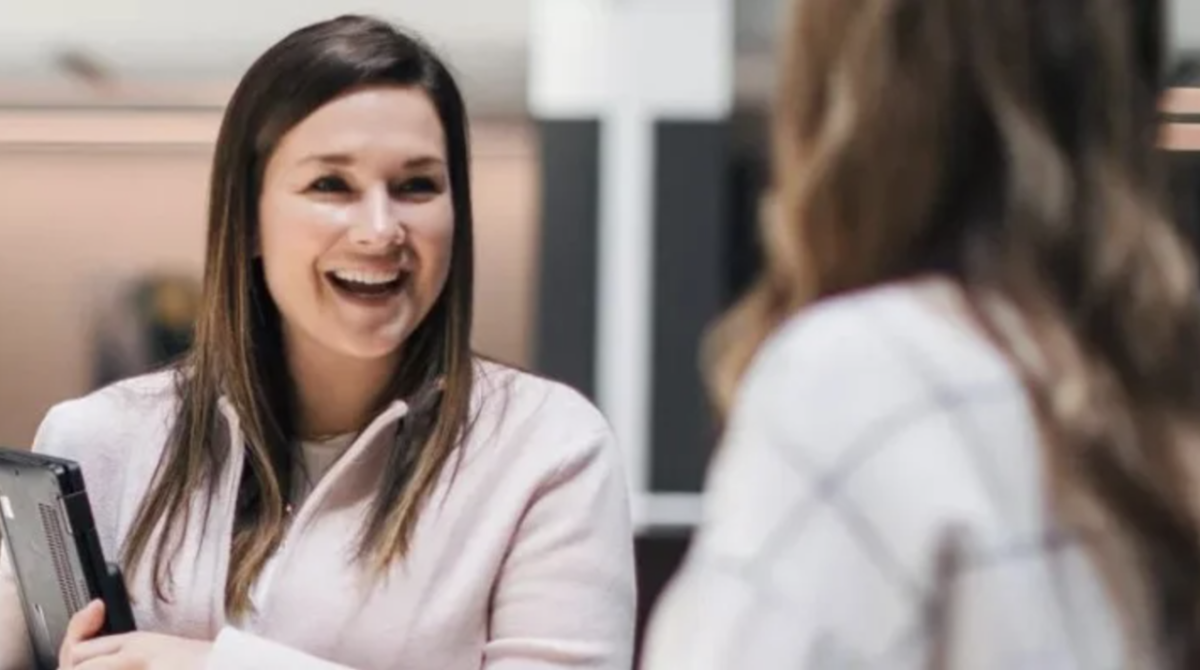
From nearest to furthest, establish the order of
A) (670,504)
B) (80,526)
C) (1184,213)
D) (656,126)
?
(1184,213) → (80,526) → (670,504) → (656,126)

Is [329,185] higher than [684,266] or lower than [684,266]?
higher

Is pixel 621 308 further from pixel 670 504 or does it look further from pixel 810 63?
pixel 810 63

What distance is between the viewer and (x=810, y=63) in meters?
0.64

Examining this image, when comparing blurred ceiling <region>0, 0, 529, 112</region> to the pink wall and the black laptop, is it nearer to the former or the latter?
the pink wall

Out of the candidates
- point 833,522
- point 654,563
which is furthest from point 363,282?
point 654,563

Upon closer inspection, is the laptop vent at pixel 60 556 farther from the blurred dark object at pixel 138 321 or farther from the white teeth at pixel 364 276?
the blurred dark object at pixel 138 321

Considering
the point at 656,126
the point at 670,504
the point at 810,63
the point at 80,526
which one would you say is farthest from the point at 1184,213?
the point at 656,126

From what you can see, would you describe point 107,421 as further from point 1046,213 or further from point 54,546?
point 1046,213

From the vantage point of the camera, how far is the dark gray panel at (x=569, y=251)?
2.32 m

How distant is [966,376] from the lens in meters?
0.59

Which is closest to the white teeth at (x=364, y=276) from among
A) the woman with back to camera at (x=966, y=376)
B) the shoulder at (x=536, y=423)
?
the shoulder at (x=536, y=423)

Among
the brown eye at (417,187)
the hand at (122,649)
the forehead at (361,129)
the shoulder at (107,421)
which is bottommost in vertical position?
the hand at (122,649)

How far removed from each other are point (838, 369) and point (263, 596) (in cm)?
59

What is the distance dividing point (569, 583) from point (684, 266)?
54.5 inches
